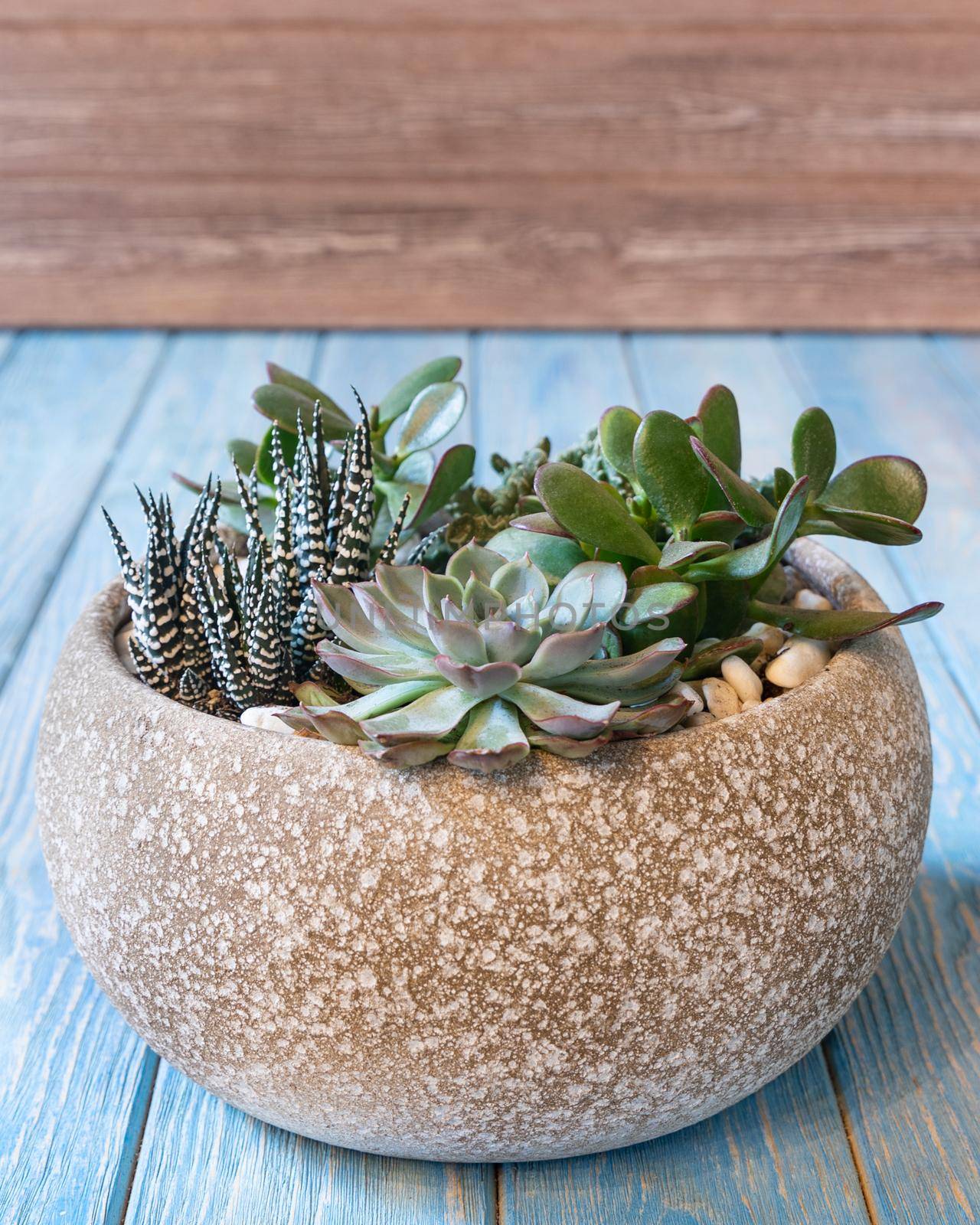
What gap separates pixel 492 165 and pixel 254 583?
163cm

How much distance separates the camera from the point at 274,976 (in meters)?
0.67

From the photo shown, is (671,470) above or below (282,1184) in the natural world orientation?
above

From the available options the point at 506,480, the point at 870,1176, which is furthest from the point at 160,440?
the point at 870,1176

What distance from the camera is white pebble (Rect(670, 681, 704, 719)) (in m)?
0.76

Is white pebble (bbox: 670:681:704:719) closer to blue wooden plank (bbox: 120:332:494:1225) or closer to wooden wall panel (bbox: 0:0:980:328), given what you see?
blue wooden plank (bbox: 120:332:494:1225)

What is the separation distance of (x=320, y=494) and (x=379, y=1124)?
0.40 meters

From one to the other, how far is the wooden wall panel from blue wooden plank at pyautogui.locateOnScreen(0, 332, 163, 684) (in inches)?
5.3

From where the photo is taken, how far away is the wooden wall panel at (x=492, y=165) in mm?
2156

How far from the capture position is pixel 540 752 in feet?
2.22

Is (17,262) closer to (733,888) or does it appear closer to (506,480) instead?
(506,480)

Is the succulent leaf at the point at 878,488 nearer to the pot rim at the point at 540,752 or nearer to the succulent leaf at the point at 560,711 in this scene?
the pot rim at the point at 540,752

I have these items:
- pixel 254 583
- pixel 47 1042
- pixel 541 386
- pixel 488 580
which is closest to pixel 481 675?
pixel 488 580

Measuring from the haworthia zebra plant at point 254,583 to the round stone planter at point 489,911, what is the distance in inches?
3.1

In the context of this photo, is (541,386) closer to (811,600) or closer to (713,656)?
(811,600)
